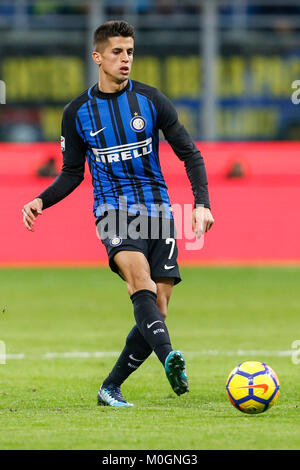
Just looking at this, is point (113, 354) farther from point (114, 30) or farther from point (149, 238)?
point (114, 30)

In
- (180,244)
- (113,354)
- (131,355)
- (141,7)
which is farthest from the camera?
(141,7)

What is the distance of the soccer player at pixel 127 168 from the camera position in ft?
20.6

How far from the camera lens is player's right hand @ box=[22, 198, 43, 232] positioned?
20.9 feet

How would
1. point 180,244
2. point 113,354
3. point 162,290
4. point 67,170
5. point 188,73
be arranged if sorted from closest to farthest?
point 162,290 < point 67,170 < point 113,354 < point 180,244 < point 188,73

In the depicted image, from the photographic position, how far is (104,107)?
6.45 meters

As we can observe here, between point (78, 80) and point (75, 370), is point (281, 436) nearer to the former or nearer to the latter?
point (75, 370)

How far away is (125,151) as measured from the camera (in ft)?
20.9

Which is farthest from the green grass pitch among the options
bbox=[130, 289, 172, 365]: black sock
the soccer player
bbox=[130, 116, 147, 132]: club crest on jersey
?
bbox=[130, 116, 147, 132]: club crest on jersey

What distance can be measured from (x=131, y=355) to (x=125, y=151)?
1.30m

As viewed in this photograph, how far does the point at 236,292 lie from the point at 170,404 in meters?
7.87

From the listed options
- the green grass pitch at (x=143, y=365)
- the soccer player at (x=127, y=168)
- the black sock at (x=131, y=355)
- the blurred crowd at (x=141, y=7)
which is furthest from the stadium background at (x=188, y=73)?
the black sock at (x=131, y=355)

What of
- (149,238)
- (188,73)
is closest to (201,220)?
(149,238)

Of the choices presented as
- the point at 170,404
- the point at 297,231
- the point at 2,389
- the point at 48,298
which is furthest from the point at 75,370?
the point at 297,231

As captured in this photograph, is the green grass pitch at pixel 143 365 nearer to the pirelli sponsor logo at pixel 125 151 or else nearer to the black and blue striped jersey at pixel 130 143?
the black and blue striped jersey at pixel 130 143
